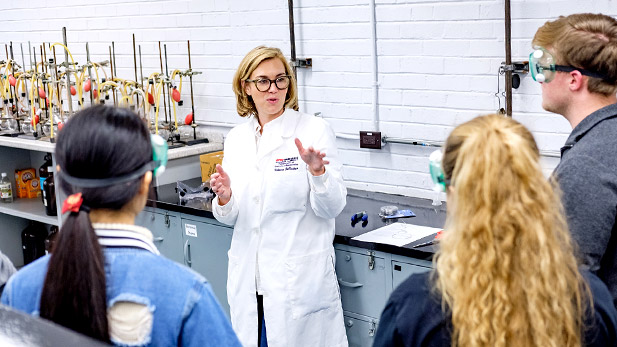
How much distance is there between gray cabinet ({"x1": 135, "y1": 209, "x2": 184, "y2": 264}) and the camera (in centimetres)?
356

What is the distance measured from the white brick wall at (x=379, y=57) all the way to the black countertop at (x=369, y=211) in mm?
86

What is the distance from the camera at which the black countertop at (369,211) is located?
2758 mm

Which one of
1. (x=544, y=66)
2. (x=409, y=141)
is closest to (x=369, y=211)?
(x=409, y=141)

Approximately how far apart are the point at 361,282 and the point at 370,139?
87 centimetres

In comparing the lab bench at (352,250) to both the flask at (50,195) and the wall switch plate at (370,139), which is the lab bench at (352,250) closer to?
the wall switch plate at (370,139)

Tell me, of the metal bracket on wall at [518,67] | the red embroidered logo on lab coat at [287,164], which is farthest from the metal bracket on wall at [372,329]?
the metal bracket on wall at [518,67]

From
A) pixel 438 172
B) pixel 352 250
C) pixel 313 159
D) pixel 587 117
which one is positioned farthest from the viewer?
pixel 352 250

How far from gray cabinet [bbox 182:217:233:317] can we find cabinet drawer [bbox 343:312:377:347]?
2.14 ft

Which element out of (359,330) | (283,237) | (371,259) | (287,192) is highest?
(287,192)

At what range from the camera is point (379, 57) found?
3479 millimetres

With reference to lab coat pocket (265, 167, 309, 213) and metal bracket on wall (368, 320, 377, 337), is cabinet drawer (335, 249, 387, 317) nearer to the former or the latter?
metal bracket on wall (368, 320, 377, 337)

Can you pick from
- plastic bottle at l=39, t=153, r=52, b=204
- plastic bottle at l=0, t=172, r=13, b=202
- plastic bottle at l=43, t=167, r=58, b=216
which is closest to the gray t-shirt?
plastic bottle at l=43, t=167, r=58, b=216

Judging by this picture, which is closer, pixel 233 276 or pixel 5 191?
pixel 233 276

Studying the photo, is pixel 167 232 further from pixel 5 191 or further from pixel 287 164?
pixel 5 191
